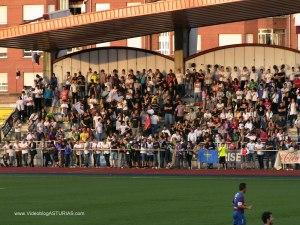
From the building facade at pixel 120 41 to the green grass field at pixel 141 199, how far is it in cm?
6128

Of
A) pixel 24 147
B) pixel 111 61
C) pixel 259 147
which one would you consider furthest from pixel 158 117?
pixel 111 61

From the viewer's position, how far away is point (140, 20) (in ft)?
232

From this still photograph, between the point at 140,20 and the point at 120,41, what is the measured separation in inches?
2032

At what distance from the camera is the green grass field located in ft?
137

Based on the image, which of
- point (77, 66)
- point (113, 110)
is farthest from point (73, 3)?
point (113, 110)

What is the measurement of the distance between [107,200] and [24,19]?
7613cm

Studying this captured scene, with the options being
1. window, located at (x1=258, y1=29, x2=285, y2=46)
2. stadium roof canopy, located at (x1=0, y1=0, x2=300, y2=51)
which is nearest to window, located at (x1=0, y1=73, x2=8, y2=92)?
window, located at (x1=258, y1=29, x2=285, y2=46)

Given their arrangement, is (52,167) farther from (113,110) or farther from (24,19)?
(24,19)

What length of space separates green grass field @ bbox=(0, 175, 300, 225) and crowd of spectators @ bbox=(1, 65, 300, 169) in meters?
5.05

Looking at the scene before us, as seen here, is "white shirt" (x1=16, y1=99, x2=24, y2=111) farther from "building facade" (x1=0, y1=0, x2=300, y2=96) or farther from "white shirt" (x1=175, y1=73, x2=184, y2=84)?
"building facade" (x1=0, y1=0, x2=300, y2=96)

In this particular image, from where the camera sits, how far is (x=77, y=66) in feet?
256

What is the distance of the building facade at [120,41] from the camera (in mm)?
122062

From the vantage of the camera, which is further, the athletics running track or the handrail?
the handrail

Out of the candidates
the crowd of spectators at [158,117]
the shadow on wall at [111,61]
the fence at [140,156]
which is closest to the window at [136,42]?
the shadow on wall at [111,61]
